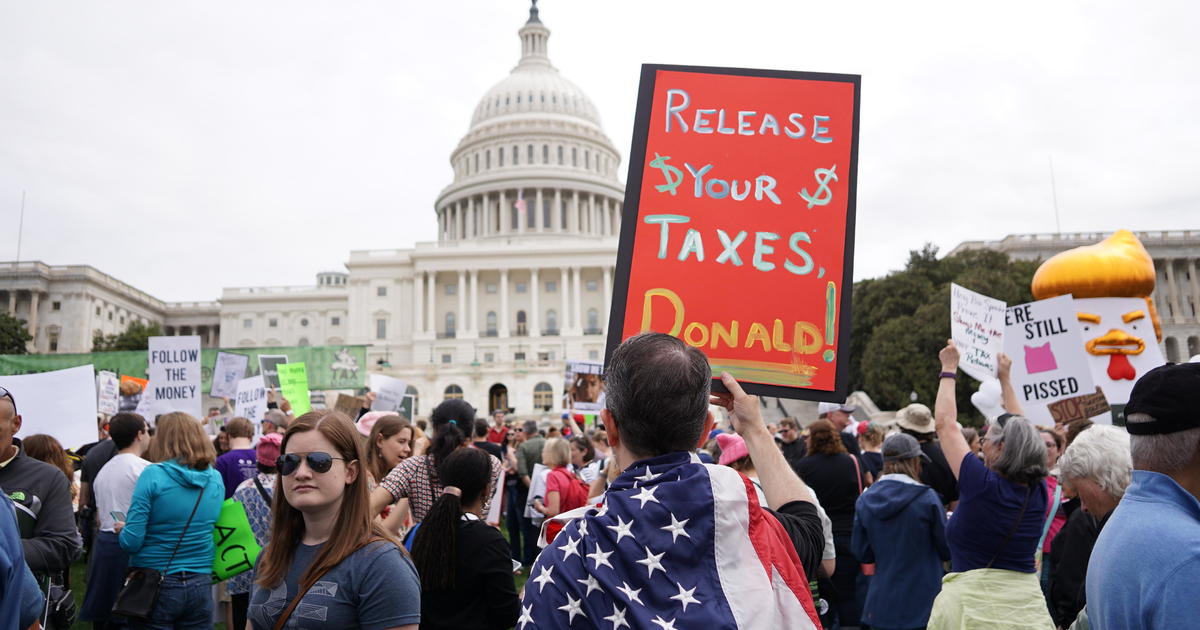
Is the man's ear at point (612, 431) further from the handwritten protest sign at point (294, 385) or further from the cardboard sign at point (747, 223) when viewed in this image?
the handwritten protest sign at point (294, 385)

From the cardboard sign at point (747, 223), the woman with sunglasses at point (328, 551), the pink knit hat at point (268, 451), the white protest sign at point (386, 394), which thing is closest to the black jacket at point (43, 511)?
the pink knit hat at point (268, 451)

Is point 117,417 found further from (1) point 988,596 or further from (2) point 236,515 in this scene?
(1) point 988,596

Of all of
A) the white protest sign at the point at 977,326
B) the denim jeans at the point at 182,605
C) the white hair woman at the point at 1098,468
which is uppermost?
the white protest sign at the point at 977,326

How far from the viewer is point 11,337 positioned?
5841 cm

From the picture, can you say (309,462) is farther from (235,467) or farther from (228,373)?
(228,373)

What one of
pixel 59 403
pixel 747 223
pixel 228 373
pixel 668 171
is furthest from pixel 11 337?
pixel 747 223

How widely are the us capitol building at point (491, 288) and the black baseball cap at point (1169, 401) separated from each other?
182 ft

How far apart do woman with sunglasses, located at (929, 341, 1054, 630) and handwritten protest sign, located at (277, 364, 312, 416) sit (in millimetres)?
10440

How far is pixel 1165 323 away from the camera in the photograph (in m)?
69.9

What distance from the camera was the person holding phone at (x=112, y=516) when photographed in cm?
538

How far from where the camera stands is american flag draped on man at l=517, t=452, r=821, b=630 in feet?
5.76

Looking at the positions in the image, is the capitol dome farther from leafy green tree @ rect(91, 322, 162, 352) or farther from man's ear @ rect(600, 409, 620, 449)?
man's ear @ rect(600, 409, 620, 449)

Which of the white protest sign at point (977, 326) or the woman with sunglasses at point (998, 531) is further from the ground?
the white protest sign at point (977, 326)

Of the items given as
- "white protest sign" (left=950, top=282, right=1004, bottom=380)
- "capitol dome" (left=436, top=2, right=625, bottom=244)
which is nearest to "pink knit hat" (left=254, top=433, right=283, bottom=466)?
"white protest sign" (left=950, top=282, right=1004, bottom=380)
